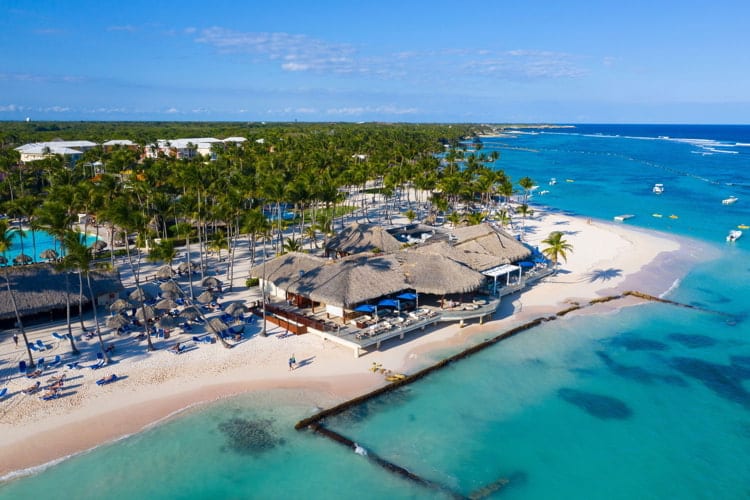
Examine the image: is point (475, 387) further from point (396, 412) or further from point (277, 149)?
point (277, 149)

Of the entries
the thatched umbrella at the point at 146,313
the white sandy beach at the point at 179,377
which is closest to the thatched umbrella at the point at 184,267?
the white sandy beach at the point at 179,377

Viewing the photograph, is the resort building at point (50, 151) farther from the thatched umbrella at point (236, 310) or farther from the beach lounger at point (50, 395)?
the beach lounger at point (50, 395)

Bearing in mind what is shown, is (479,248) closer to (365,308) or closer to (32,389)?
(365,308)

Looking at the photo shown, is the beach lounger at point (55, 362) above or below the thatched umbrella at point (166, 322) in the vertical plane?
below

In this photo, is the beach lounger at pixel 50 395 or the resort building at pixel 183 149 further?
the resort building at pixel 183 149

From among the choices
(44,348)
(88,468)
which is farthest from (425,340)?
(44,348)

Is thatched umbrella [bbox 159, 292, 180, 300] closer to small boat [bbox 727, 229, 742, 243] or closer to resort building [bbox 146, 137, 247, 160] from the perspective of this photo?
small boat [bbox 727, 229, 742, 243]
